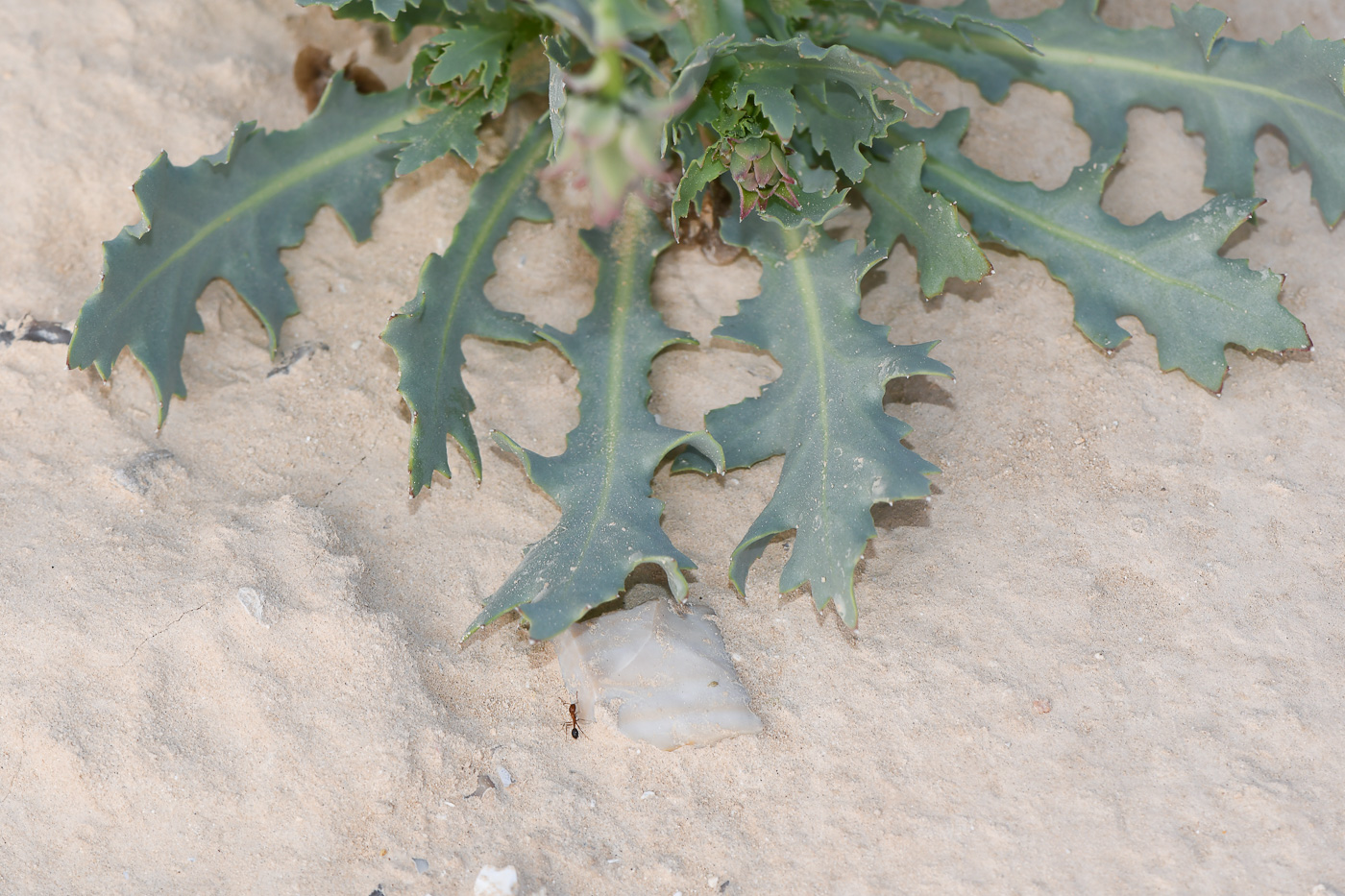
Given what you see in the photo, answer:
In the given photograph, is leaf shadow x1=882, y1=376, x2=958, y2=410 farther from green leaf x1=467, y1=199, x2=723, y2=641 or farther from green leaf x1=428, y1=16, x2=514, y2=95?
green leaf x1=428, y1=16, x2=514, y2=95

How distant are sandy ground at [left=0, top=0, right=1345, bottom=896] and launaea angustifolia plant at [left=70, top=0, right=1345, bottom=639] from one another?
13 cm

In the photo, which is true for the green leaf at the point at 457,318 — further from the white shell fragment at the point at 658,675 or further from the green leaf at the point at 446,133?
the white shell fragment at the point at 658,675

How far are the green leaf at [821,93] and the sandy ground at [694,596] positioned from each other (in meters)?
0.41

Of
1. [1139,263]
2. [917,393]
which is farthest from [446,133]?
[1139,263]

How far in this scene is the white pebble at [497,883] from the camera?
5.45 ft

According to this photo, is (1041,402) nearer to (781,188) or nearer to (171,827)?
(781,188)

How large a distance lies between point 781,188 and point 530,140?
71cm

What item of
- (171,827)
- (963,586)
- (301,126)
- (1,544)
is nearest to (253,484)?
(1,544)

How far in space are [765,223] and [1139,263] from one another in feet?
2.75

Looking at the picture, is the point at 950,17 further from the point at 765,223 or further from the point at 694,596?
the point at 694,596

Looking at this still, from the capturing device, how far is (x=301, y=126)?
8.63ft

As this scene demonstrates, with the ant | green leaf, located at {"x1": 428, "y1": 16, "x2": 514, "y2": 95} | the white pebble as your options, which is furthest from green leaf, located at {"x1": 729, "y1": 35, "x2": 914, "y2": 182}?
the white pebble

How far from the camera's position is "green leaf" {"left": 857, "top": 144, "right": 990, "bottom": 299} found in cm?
228

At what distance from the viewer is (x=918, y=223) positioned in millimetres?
2398
